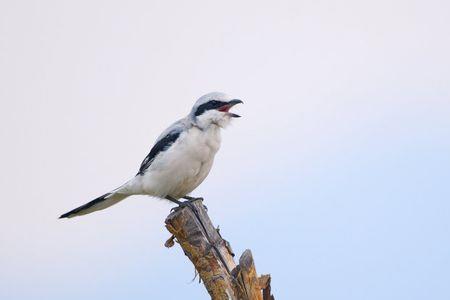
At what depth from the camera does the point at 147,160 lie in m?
8.27

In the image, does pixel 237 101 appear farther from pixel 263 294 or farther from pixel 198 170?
pixel 263 294

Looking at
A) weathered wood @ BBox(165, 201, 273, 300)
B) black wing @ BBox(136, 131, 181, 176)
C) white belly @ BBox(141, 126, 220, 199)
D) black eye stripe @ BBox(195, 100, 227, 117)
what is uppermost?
black eye stripe @ BBox(195, 100, 227, 117)

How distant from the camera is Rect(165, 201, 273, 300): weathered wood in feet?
19.4

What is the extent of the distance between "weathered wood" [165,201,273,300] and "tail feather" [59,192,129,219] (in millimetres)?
1621

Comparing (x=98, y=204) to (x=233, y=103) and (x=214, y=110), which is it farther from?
(x=233, y=103)

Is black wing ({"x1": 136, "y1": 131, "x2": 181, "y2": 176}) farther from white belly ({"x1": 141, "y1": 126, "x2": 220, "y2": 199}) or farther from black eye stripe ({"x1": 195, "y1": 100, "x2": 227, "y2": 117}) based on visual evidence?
black eye stripe ({"x1": 195, "y1": 100, "x2": 227, "y2": 117})

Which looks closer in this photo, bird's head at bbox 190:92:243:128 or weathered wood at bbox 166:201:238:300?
weathered wood at bbox 166:201:238:300

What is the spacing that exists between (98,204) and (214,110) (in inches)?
65.3

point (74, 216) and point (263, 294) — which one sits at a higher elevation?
point (74, 216)

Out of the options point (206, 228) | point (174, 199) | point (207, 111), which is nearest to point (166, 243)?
point (206, 228)

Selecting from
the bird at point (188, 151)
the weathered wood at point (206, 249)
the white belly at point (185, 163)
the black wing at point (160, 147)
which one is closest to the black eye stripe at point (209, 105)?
the bird at point (188, 151)

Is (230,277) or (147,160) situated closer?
(230,277)

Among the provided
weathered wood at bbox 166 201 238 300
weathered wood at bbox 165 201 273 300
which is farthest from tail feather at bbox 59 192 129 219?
weathered wood at bbox 166 201 238 300

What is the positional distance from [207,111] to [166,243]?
162cm
